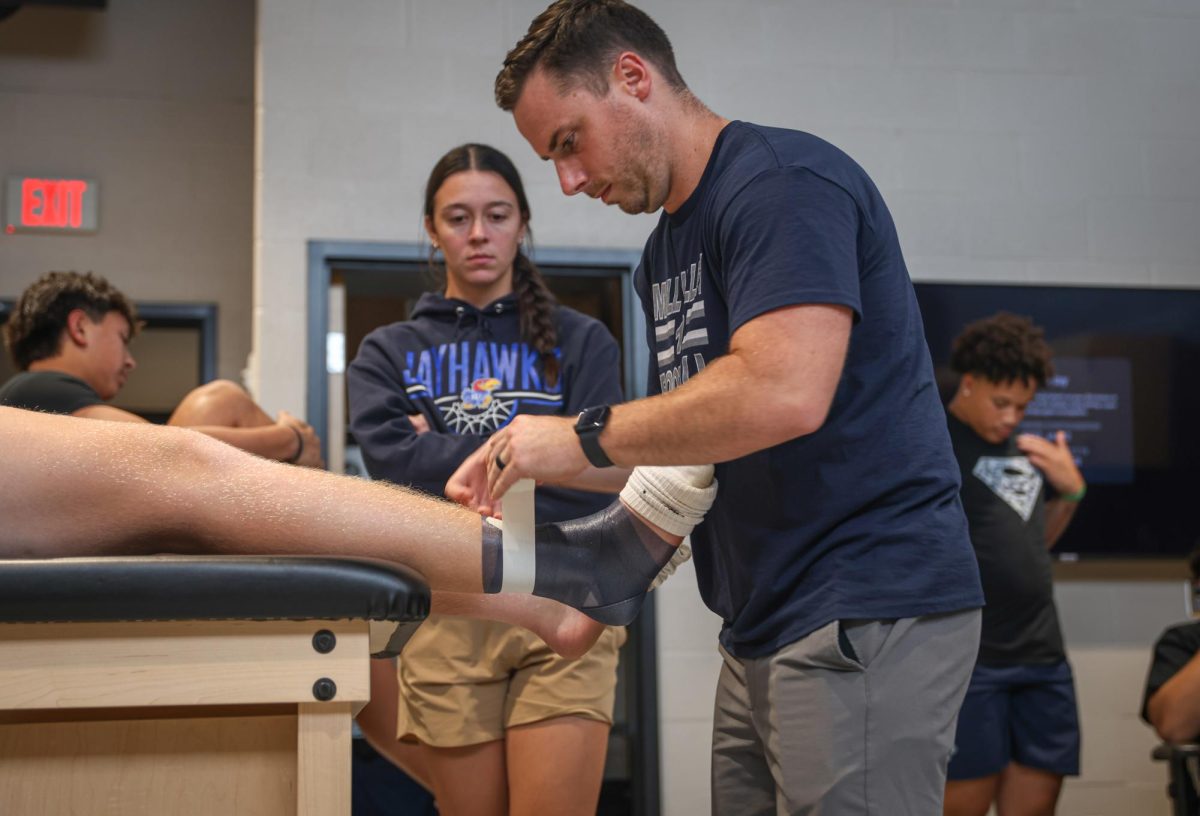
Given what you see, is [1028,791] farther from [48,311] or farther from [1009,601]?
[48,311]

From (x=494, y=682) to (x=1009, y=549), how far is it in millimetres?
1656

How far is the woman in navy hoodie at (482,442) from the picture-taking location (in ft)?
6.67

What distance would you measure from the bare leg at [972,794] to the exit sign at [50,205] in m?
3.56

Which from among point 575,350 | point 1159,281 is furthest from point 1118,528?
point 575,350

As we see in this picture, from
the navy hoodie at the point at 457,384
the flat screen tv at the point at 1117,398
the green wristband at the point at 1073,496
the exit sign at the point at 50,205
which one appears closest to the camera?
the navy hoodie at the point at 457,384

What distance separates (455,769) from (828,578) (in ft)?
3.22

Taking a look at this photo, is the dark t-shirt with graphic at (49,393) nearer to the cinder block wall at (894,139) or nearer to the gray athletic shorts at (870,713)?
the cinder block wall at (894,139)

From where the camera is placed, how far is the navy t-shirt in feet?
4.39

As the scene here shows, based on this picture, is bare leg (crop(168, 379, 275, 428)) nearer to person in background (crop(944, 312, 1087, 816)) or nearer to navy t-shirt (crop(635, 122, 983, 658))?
navy t-shirt (crop(635, 122, 983, 658))

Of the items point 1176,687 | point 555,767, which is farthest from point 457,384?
point 1176,687

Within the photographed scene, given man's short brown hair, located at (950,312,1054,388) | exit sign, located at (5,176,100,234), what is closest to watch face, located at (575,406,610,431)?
man's short brown hair, located at (950,312,1054,388)

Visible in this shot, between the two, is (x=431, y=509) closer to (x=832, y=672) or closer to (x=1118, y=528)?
(x=832, y=672)

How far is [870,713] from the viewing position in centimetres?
133

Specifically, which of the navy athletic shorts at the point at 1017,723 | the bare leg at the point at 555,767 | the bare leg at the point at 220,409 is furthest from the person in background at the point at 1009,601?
the bare leg at the point at 220,409
